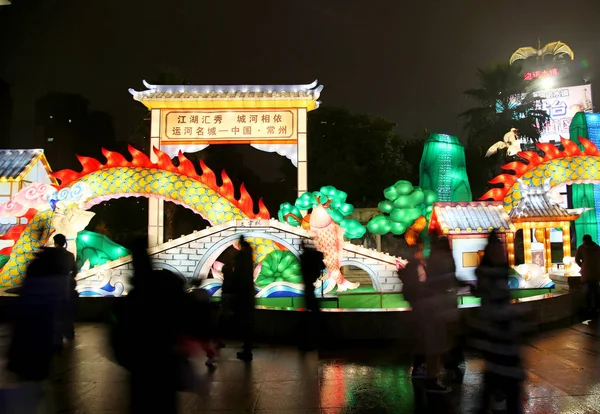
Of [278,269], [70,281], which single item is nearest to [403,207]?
[278,269]

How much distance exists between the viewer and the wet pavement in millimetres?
4223

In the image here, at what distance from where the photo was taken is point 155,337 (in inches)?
112

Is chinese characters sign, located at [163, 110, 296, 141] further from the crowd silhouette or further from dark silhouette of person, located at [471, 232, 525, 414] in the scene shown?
dark silhouette of person, located at [471, 232, 525, 414]

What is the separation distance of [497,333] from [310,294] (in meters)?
3.02

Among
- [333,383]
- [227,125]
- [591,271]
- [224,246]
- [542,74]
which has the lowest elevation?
[333,383]

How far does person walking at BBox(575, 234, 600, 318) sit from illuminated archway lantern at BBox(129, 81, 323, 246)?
25.1 ft

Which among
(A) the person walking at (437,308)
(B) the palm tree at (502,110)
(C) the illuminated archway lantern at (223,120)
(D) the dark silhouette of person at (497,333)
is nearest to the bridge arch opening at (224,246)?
(C) the illuminated archway lantern at (223,120)

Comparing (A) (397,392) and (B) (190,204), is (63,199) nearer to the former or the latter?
(B) (190,204)

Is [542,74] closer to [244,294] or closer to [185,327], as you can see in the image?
[244,294]

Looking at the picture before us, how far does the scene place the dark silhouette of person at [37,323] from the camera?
329cm

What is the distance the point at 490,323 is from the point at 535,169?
10.1 m

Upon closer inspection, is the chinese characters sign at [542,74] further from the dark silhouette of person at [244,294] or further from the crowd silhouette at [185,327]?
the crowd silhouette at [185,327]

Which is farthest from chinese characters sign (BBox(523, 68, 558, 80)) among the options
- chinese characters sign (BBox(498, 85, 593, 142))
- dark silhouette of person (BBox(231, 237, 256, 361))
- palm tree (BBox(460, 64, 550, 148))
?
dark silhouette of person (BBox(231, 237, 256, 361))

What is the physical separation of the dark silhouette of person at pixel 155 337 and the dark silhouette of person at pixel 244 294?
274cm
